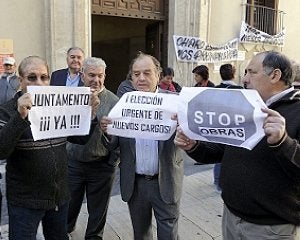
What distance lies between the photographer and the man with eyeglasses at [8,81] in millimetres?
5992

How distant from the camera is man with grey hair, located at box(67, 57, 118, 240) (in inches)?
116

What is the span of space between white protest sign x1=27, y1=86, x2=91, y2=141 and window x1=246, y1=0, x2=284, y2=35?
10.0 m

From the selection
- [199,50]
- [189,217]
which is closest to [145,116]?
[189,217]

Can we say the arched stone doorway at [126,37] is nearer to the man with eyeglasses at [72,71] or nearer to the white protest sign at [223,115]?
the man with eyeglasses at [72,71]

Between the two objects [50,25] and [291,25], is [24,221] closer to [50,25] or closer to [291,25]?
[50,25]

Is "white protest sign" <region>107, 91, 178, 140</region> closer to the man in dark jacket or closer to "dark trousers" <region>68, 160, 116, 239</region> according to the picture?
the man in dark jacket

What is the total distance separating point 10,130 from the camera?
2002 mm

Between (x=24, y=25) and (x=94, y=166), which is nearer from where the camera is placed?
(x=94, y=166)

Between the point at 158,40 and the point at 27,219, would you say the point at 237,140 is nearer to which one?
the point at 27,219

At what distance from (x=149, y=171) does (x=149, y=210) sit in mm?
335

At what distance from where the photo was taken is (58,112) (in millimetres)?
2293

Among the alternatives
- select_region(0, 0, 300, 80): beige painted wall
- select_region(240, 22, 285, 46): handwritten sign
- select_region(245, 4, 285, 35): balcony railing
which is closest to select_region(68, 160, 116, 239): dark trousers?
select_region(0, 0, 300, 80): beige painted wall

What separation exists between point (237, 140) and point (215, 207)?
283cm

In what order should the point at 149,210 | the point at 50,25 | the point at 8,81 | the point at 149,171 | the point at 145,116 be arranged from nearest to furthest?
1. the point at 145,116
2. the point at 149,171
3. the point at 149,210
4. the point at 8,81
5. the point at 50,25
